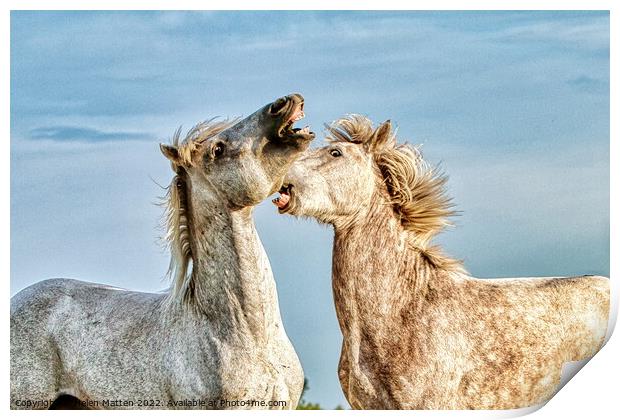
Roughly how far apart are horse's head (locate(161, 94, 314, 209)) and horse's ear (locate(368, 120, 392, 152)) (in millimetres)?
766

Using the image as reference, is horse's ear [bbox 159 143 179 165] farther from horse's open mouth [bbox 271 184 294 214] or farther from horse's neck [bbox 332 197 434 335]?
horse's neck [bbox 332 197 434 335]

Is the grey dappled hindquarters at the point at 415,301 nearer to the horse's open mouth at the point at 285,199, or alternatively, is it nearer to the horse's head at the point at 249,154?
the horse's open mouth at the point at 285,199

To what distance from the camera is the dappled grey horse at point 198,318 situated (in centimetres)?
541

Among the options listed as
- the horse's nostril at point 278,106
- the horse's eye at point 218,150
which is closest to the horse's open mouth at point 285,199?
the horse's eye at point 218,150

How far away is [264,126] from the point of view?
5.43m

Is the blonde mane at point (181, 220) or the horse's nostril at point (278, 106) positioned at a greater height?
the horse's nostril at point (278, 106)

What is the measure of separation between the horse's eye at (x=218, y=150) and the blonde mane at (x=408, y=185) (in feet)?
2.91

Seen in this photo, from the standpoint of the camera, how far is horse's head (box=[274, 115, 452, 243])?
234 inches

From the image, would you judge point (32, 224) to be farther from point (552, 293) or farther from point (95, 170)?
point (552, 293)

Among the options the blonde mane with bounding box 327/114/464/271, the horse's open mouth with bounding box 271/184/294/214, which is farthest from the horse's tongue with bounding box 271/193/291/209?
the blonde mane with bounding box 327/114/464/271

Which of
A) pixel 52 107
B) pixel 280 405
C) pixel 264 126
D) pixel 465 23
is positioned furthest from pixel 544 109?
pixel 52 107

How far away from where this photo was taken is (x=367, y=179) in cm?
608

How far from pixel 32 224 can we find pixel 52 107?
2.49ft

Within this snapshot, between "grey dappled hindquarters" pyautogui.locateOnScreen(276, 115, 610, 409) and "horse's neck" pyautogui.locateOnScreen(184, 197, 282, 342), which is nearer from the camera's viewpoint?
"horse's neck" pyautogui.locateOnScreen(184, 197, 282, 342)
